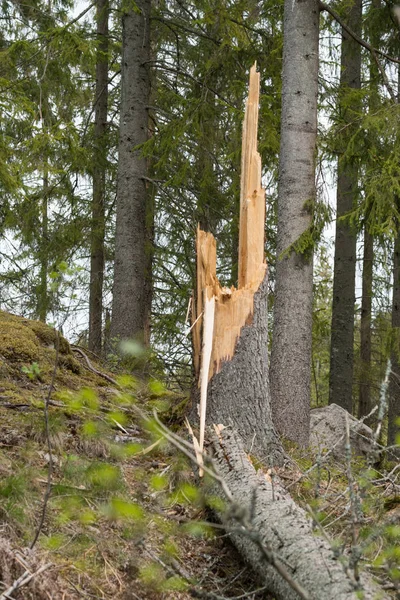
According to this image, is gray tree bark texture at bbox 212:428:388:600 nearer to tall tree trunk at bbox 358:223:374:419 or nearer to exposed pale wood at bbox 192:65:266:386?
exposed pale wood at bbox 192:65:266:386

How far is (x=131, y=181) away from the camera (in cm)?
1003

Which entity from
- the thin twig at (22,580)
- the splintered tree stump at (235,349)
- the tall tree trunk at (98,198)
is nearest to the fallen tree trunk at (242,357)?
the splintered tree stump at (235,349)

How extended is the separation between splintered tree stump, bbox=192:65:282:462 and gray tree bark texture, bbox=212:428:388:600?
0.48 meters

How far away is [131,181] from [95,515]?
7068mm

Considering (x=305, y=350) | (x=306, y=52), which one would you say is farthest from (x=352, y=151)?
(x=305, y=350)

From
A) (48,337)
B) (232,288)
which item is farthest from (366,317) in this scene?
(232,288)

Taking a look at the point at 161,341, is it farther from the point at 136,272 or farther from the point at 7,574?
the point at 7,574

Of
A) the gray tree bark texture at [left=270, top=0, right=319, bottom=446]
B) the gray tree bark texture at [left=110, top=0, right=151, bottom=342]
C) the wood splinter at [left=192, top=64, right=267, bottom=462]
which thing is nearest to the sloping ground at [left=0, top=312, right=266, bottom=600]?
the wood splinter at [left=192, top=64, right=267, bottom=462]

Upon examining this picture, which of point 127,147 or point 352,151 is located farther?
point 127,147

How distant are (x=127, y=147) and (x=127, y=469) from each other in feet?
21.1

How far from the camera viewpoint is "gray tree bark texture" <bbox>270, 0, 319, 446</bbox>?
22.5 ft

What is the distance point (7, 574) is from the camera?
2.75 meters

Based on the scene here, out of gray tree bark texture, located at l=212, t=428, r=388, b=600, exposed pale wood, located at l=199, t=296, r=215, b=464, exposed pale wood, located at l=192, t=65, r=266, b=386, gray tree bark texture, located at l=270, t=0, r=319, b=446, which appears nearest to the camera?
gray tree bark texture, located at l=212, t=428, r=388, b=600

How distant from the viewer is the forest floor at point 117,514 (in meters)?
2.91
